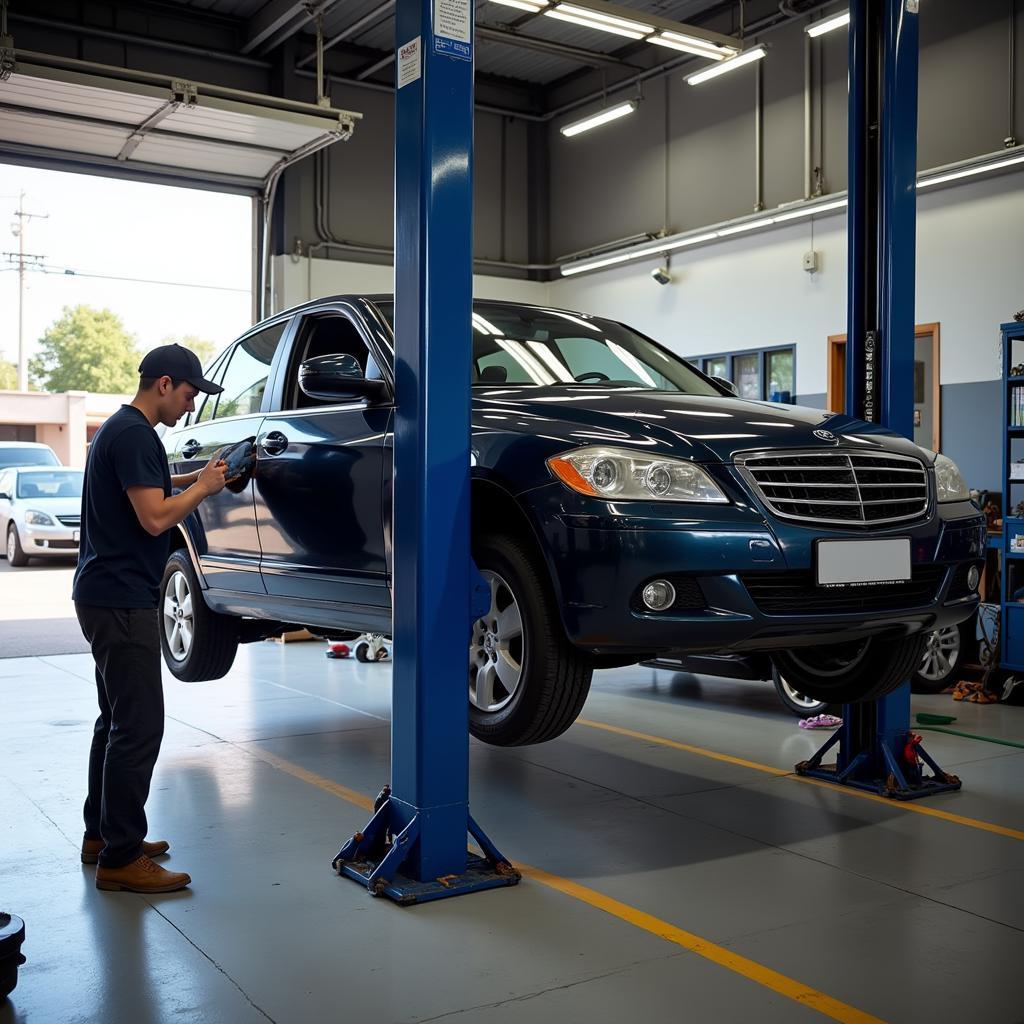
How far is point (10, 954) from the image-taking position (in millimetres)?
2625

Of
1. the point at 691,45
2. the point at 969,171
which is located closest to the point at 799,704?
the point at 969,171

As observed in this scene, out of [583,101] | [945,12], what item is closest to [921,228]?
[945,12]

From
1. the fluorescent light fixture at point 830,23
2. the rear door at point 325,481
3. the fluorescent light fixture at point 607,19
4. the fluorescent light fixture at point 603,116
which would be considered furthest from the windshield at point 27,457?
the rear door at point 325,481

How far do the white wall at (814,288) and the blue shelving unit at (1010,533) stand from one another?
8.22ft

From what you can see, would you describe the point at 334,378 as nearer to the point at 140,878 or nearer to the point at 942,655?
the point at 140,878

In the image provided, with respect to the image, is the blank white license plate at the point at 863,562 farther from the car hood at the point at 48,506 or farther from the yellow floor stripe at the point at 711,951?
the car hood at the point at 48,506

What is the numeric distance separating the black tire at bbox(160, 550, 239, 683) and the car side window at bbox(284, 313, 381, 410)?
1.10m

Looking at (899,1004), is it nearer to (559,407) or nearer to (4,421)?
(559,407)

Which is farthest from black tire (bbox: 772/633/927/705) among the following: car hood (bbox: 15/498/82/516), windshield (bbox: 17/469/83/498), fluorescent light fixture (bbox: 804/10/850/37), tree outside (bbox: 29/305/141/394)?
tree outside (bbox: 29/305/141/394)

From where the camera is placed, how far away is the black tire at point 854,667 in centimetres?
401

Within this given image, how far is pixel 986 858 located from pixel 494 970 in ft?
6.00

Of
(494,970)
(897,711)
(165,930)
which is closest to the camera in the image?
(494,970)

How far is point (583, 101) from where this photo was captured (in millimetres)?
14531

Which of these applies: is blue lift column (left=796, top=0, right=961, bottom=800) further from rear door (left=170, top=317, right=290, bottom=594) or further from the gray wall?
the gray wall
